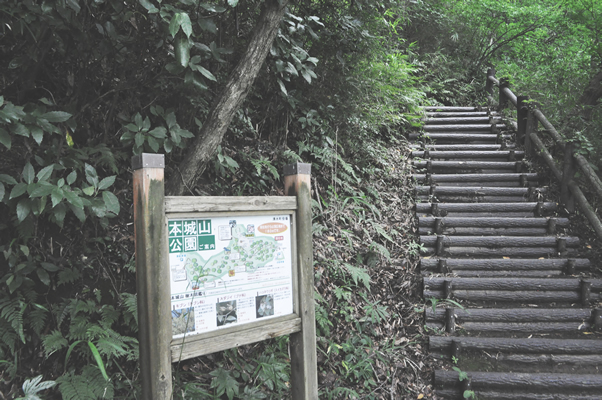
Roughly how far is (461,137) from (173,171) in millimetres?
6443

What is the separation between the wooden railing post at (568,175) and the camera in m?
5.70

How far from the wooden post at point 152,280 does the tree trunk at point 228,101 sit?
3.51 feet

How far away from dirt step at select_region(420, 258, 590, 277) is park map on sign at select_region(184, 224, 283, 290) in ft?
10.2

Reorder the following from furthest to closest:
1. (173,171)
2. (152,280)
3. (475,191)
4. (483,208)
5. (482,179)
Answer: (482,179)
(475,191)
(483,208)
(173,171)
(152,280)

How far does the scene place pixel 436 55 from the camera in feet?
42.7

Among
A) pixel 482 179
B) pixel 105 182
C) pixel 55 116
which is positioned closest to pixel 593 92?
pixel 482 179

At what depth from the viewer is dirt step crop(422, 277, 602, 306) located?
14.8 feet

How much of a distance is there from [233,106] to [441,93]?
412 inches

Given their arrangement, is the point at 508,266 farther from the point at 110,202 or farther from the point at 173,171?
the point at 110,202

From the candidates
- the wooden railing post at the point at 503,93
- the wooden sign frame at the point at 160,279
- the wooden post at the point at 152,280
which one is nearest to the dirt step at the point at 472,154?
the wooden railing post at the point at 503,93

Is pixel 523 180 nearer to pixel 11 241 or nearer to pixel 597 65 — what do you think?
pixel 597 65

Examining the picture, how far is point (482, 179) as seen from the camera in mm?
6566

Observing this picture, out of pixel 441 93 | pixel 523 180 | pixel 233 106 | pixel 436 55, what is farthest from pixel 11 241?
pixel 436 55

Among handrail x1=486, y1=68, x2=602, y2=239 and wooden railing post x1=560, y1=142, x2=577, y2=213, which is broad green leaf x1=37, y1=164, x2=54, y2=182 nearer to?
handrail x1=486, y1=68, x2=602, y2=239
